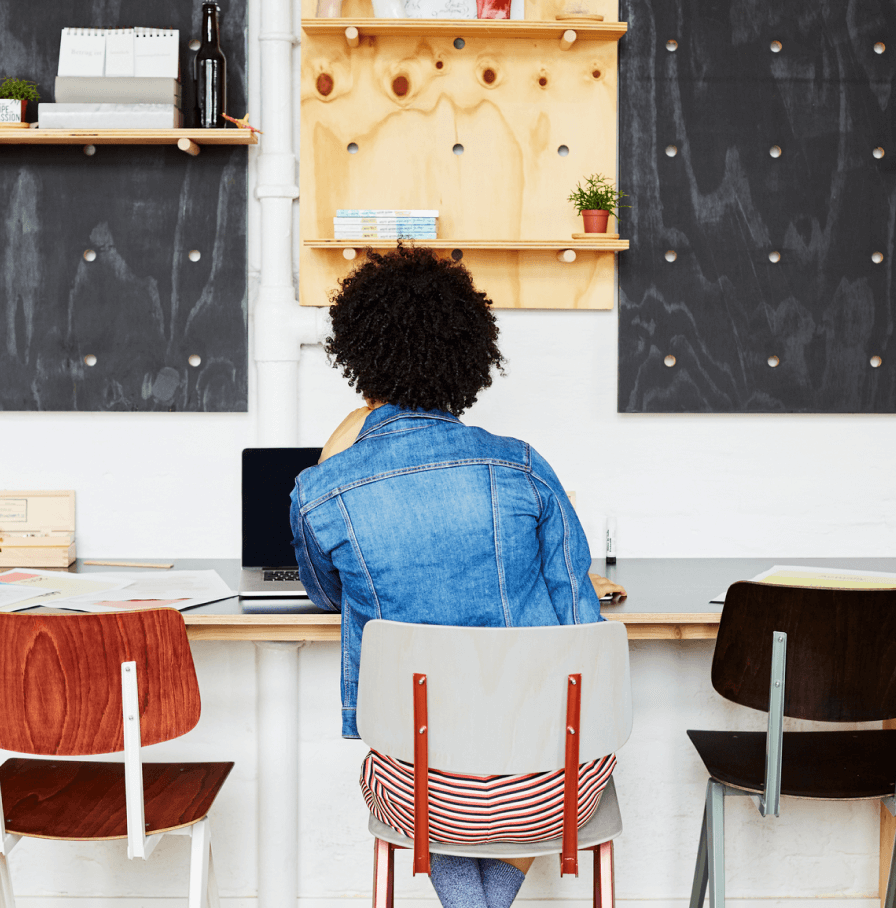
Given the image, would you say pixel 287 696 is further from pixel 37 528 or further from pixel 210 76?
pixel 210 76

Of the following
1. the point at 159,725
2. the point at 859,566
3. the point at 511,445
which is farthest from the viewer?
the point at 859,566

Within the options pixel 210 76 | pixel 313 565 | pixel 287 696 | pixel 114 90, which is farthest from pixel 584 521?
pixel 114 90

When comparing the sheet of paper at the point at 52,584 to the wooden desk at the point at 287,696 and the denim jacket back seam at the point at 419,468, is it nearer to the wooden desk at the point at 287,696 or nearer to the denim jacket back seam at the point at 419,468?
the wooden desk at the point at 287,696

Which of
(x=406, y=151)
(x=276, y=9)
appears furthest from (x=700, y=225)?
(x=276, y=9)

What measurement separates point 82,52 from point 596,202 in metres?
1.31

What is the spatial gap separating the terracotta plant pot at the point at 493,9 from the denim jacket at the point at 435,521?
1351mm

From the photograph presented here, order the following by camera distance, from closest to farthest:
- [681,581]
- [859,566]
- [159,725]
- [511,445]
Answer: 1. [511,445]
2. [159,725]
3. [681,581]
4. [859,566]

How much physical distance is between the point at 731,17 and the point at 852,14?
12.6 inches

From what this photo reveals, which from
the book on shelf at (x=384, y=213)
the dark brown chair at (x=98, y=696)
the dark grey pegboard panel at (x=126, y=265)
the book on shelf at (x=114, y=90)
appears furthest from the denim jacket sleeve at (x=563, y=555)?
the book on shelf at (x=114, y=90)

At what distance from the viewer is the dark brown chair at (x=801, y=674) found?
153 centimetres

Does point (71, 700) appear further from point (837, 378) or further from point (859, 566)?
point (837, 378)

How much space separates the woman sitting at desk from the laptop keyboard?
0.57 meters

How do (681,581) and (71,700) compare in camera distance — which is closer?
(71,700)

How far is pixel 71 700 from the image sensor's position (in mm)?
1460
